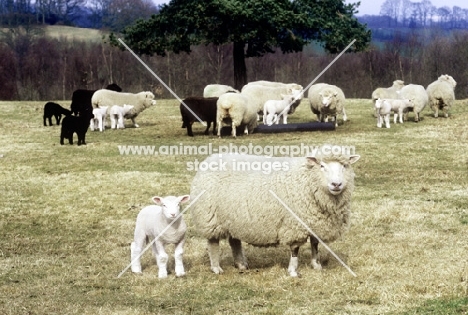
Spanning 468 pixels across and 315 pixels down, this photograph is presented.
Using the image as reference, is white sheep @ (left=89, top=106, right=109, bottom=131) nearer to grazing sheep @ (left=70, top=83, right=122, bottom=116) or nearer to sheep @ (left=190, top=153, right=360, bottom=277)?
grazing sheep @ (left=70, top=83, right=122, bottom=116)

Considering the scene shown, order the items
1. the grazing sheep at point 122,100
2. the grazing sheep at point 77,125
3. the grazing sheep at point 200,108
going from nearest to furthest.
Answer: the grazing sheep at point 77,125, the grazing sheep at point 200,108, the grazing sheep at point 122,100

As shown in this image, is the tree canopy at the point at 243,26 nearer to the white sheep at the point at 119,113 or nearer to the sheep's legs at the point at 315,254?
the white sheep at the point at 119,113

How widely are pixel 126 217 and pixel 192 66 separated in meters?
51.3

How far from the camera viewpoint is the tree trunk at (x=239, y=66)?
3180cm

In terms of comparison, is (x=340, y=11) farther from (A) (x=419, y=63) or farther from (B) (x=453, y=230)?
(A) (x=419, y=63)

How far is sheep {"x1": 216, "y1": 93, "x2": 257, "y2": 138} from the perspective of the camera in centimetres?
2100

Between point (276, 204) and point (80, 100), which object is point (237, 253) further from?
point (80, 100)

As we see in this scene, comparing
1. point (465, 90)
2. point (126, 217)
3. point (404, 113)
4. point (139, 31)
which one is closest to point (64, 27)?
point (465, 90)

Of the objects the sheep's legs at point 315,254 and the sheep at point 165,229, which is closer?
the sheep at point 165,229

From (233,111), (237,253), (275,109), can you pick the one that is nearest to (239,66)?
(275,109)

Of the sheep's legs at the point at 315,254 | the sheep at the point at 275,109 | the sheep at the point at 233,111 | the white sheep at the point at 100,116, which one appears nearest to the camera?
the sheep's legs at the point at 315,254

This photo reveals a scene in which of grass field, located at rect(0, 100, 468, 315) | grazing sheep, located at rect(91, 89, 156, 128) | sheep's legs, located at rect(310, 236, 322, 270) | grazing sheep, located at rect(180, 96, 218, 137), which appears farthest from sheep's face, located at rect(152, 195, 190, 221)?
grazing sheep, located at rect(91, 89, 156, 128)

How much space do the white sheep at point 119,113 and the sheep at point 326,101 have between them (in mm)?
6846

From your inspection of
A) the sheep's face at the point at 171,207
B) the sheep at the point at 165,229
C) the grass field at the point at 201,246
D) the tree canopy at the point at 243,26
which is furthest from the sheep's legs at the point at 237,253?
the tree canopy at the point at 243,26
